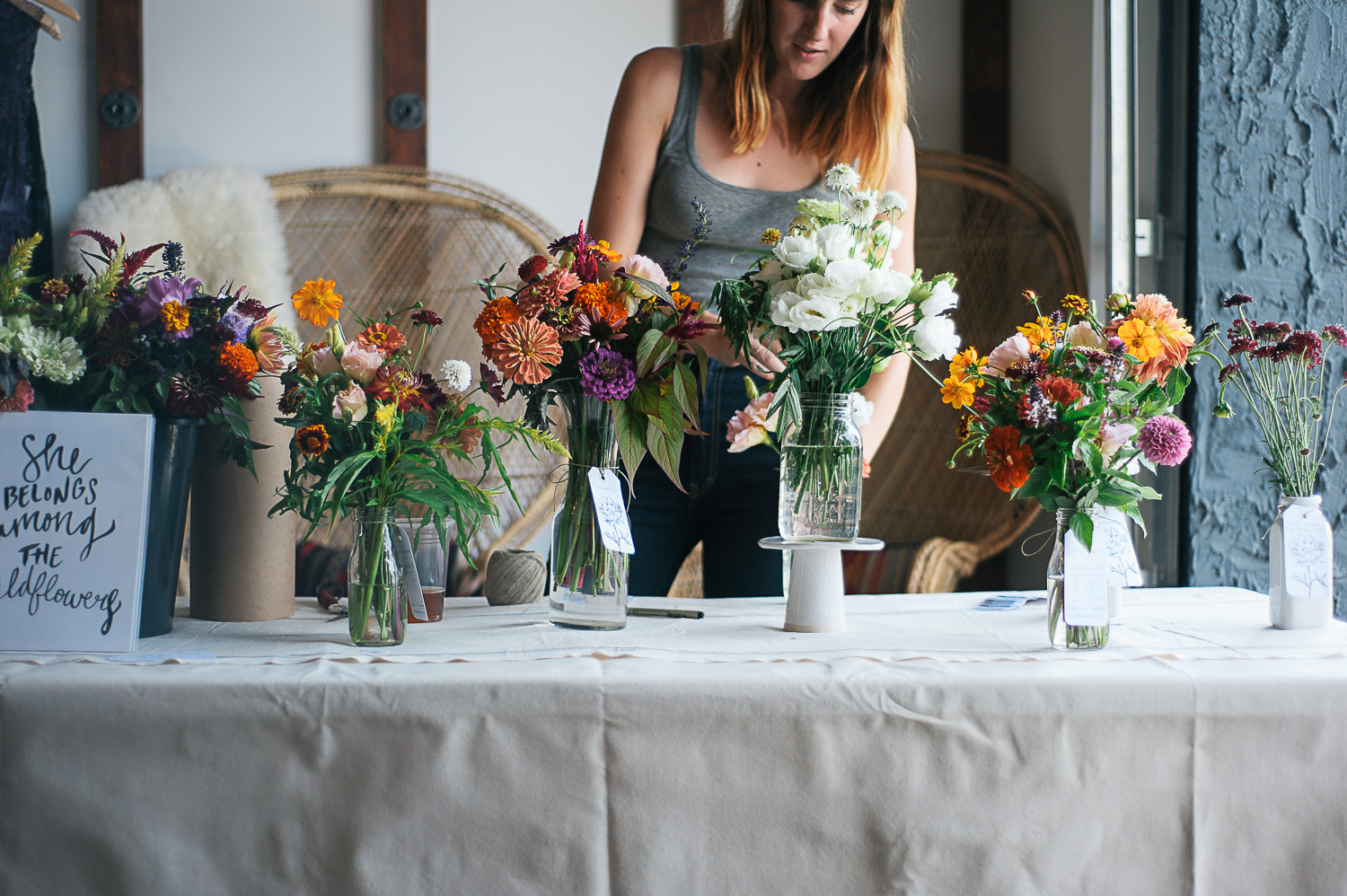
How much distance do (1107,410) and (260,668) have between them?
77cm

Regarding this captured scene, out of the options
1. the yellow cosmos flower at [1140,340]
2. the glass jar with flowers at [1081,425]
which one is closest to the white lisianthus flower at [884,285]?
the glass jar with flowers at [1081,425]

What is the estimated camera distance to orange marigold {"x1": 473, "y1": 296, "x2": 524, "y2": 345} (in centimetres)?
86

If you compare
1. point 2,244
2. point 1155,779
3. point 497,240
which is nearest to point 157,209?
point 2,244

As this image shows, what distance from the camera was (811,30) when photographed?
1291 millimetres

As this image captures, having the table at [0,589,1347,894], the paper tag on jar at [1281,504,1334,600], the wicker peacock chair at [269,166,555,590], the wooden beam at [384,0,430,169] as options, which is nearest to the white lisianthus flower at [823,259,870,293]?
the table at [0,589,1347,894]

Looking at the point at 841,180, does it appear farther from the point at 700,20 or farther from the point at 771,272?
the point at 700,20

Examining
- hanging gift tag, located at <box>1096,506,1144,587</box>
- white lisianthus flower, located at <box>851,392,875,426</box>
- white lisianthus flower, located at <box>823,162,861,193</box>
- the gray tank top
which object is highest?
the gray tank top

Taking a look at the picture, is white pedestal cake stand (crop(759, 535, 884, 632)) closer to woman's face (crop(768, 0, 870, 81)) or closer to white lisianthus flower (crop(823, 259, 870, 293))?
white lisianthus flower (crop(823, 259, 870, 293))

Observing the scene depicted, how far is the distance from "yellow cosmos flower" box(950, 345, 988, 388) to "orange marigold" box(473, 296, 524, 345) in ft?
1.38

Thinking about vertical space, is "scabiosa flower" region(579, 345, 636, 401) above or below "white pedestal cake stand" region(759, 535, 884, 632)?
above

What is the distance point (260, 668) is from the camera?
2.50ft

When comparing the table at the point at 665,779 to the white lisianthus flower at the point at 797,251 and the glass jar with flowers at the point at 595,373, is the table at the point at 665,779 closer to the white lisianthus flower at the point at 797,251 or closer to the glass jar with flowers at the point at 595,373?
the glass jar with flowers at the point at 595,373

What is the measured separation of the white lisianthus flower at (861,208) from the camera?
35.5 inches

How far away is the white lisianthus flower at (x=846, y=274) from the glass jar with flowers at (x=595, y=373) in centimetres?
12
